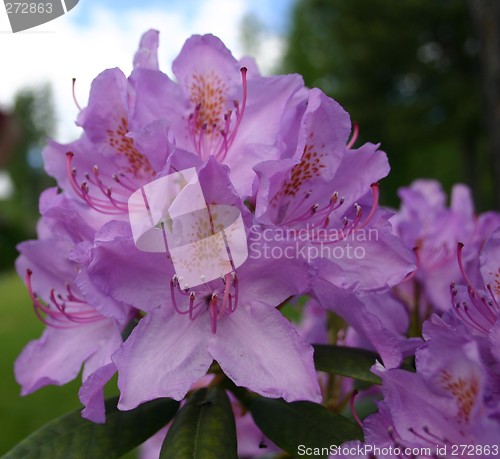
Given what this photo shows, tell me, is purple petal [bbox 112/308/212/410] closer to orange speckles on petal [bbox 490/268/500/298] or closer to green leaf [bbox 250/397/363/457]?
green leaf [bbox 250/397/363/457]

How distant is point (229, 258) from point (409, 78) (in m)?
12.8

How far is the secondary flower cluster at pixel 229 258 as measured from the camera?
0.60 metres

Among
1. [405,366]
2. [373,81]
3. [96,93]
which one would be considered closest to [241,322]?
[405,366]

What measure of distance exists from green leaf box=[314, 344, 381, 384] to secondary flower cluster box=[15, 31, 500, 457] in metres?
0.04

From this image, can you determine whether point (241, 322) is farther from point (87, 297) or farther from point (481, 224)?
point (481, 224)

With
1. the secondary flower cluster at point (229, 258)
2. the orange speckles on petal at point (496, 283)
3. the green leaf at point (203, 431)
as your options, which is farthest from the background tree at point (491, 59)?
the green leaf at point (203, 431)

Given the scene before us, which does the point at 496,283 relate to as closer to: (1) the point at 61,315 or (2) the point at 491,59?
(1) the point at 61,315

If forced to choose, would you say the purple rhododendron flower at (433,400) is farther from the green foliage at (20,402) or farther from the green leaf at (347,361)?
the green foliage at (20,402)

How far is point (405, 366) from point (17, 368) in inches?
18.9

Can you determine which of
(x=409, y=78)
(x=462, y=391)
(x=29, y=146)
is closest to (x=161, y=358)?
(x=462, y=391)

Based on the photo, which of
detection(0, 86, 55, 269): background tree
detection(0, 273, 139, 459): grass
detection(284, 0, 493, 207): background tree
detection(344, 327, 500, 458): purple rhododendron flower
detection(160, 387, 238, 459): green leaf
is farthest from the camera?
detection(0, 86, 55, 269): background tree

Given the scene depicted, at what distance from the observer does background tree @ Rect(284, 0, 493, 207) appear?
11164mm

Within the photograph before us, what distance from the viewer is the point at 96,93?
0.73 meters

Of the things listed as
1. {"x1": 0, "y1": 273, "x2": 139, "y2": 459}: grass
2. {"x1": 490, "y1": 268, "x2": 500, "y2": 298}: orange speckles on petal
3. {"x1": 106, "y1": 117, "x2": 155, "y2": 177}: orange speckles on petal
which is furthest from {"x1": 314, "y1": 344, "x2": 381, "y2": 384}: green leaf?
{"x1": 0, "y1": 273, "x2": 139, "y2": 459}: grass
